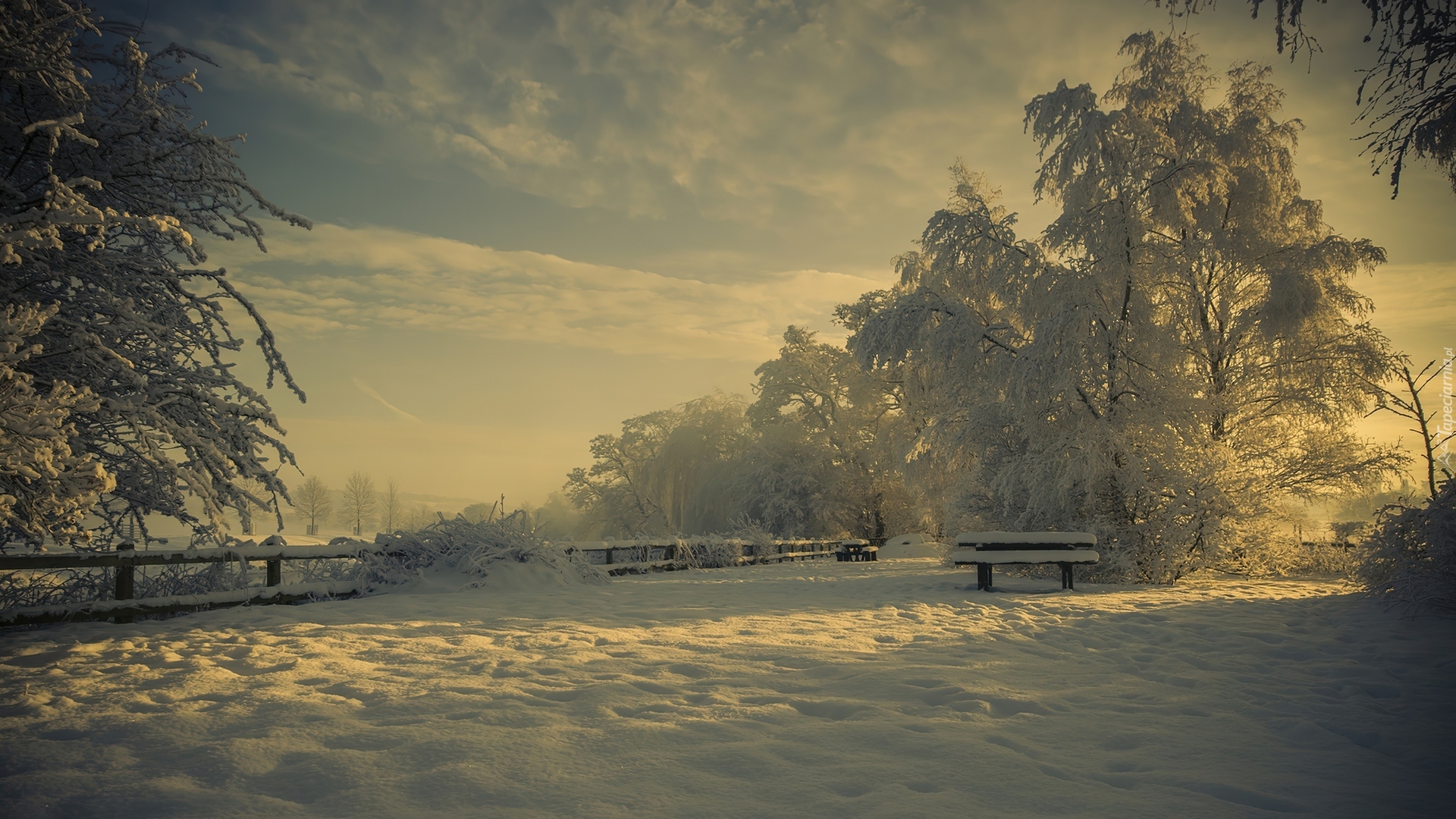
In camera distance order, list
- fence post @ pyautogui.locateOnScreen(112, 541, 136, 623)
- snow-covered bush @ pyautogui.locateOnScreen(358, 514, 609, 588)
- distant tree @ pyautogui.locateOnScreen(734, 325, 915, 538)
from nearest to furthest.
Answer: fence post @ pyautogui.locateOnScreen(112, 541, 136, 623)
snow-covered bush @ pyautogui.locateOnScreen(358, 514, 609, 588)
distant tree @ pyautogui.locateOnScreen(734, 325, 915, 538)

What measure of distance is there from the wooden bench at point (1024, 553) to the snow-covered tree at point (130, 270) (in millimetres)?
8718

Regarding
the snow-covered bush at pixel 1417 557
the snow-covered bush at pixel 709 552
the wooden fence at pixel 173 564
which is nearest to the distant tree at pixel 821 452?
the snow-covered bush at pixel 709 552

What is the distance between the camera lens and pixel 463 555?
377 inches

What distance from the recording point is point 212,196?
6.53 m

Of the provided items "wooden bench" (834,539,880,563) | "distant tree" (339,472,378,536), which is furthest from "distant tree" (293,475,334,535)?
"wooden bench" (834,539,880,563)

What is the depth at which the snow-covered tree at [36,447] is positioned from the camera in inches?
149

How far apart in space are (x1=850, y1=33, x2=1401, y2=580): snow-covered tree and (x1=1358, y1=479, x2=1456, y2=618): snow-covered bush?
3.58 meters

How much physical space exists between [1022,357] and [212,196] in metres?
11.5

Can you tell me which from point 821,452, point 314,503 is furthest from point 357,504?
point 821,452

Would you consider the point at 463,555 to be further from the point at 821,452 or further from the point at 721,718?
the point at 821,452

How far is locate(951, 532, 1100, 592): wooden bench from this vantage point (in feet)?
32.2

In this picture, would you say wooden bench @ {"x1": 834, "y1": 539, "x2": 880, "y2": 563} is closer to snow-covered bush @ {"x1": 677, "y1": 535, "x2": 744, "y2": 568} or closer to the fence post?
snow-covered bush @ {"x1": 677, "y1": 535, "x2": 744, "y2": 568}

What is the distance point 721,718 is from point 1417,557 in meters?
8.08

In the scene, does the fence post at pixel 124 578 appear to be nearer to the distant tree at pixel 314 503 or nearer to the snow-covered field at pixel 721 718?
the snow-covered field at pixel 721 718
